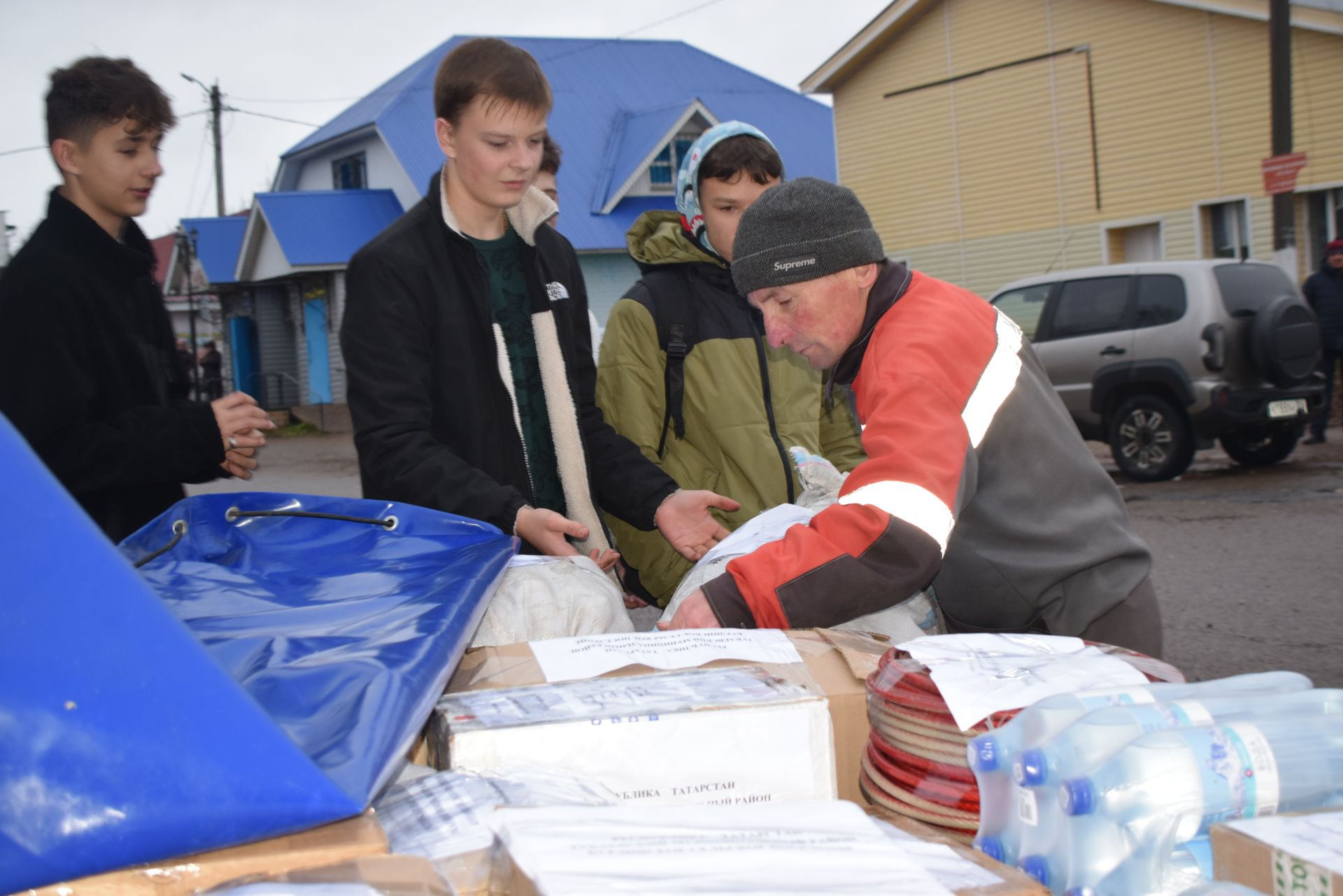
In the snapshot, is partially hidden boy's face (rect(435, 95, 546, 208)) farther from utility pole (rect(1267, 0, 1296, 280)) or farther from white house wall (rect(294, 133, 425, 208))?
white house wall (rect(294, 133, 425, 208))

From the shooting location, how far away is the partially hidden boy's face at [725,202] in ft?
11.4

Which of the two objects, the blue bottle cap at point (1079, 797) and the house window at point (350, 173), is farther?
the house window at point (350, 173)

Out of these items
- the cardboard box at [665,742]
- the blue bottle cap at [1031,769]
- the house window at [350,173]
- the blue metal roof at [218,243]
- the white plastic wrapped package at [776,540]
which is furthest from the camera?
the blue metal roof at [218,243]

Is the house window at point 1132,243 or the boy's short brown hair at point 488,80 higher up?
the house window at point 1132,243

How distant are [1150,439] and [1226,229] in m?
10.8

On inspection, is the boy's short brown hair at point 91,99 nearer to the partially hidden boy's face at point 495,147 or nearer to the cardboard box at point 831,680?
the partially hidden boy's face at point 495,147

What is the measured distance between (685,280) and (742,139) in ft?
1.45

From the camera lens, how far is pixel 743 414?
131 inches

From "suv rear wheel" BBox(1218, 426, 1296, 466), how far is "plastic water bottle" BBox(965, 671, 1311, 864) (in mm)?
11566

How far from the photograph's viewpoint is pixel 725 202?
11.5ft

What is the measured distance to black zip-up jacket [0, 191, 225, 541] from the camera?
99.0 inches

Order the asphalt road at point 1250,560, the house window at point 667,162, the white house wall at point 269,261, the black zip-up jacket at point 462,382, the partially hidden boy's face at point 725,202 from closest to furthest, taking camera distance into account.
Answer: the black zip-up jacket at point 462,382 < the partially hidden boy's face at point 725,202 < the asphalt road at point 1250,560 < the house window at point 667,162 < the white house wall at point 269,261

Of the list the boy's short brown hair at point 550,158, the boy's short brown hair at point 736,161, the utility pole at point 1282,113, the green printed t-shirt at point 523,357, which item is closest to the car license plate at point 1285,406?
the utility pole at point 1282,113

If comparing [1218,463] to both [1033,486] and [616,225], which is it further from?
[616,225]
